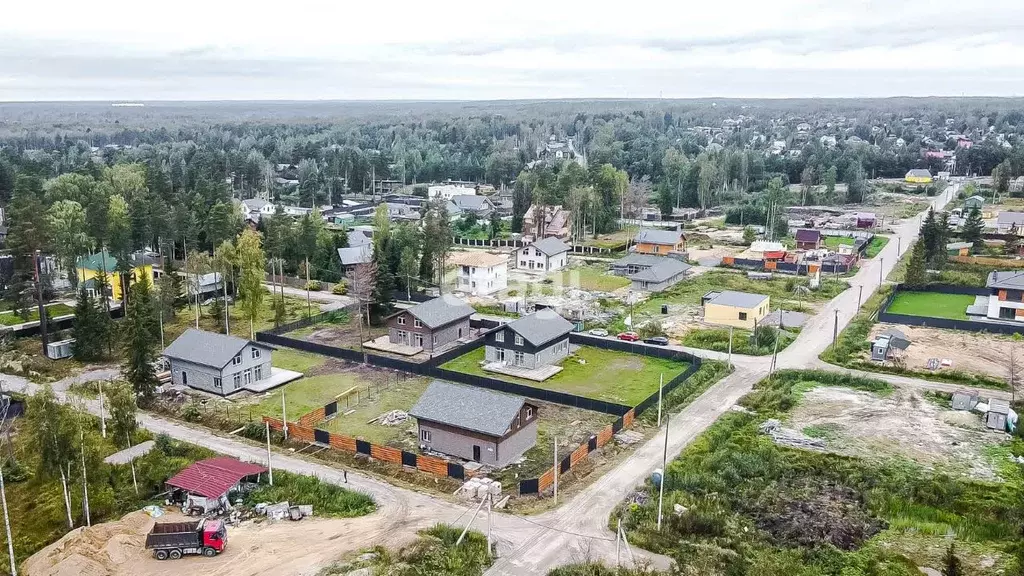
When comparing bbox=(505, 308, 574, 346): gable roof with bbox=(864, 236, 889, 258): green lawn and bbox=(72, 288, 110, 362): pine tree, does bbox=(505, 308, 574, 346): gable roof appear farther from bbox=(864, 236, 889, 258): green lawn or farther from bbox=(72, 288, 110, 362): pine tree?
bbox=(864, 236, 889, 258): green lawn

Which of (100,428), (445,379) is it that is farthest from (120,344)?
(445,379)

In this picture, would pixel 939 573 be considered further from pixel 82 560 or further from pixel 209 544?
pixel 82 560

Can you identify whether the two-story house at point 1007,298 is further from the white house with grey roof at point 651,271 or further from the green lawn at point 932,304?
the white house with grey roof at point 651,271

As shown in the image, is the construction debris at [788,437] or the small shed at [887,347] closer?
the construction debris at [788,437]

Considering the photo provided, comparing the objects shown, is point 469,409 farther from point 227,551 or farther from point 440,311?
point 440,311

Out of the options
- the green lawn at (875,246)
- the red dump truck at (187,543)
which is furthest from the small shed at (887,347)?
the red dump truck at (187,543)

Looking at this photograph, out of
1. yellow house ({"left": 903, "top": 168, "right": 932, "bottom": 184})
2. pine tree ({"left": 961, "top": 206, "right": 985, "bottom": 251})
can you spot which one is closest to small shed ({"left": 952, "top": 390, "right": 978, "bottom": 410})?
pine tree ({"left": 961, "top": 206, "right": 985, "bottom": 251})

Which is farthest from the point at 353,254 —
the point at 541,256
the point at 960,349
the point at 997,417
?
the point at 997,417

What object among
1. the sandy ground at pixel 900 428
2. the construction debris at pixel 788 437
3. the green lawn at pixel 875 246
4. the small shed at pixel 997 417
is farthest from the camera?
the green lawn at pixel 875 246
